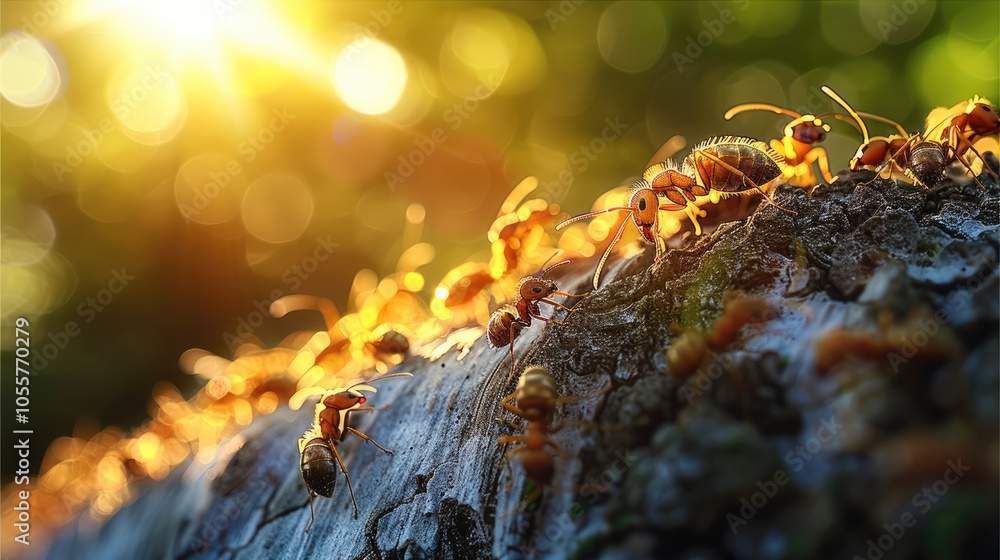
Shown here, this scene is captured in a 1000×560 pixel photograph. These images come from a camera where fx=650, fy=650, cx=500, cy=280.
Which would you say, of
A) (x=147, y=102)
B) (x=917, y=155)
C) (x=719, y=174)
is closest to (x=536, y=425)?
(x=719, y=174)

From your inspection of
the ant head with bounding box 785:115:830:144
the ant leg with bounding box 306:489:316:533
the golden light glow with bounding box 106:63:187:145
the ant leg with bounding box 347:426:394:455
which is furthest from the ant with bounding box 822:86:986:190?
the golden light glow with bounding box 106:63:187:145

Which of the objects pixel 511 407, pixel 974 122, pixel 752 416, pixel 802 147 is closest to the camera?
pixel 752 416

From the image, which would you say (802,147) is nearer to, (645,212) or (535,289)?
(645,212)

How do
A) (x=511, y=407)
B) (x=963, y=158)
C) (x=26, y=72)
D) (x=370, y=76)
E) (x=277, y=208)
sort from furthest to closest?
1. (x=277, y=208)
2. (x=370, y=76)
3. (x=26, y=72)
4. (x=963, y=158)
5. (x=511, y=407)

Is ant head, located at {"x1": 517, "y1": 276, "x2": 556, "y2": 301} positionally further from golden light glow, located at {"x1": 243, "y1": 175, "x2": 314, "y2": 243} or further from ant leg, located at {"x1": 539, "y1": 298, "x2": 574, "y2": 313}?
golden light glow, located at {"x1": 243, "y1": 175, "x2": 314, "y2": 243}

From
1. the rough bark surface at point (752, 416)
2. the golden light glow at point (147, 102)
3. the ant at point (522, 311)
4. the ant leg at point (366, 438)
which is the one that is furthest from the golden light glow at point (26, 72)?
the ant at point (522, 311)
